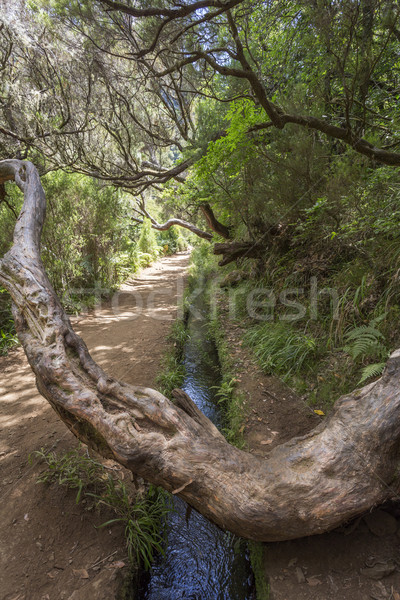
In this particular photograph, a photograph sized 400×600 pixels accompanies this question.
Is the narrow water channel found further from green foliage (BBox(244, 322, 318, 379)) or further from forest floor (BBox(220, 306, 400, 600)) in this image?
green foliage (BBox(244, 322, 318, 379))

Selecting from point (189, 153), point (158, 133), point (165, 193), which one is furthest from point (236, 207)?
point (158, 133)

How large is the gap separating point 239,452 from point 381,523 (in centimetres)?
104

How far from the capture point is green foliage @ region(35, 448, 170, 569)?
2.22 m

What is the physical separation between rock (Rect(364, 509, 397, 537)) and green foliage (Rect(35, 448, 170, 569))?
5.15ft

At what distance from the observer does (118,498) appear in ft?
7.77

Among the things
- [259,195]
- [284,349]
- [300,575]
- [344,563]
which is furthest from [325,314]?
[300,575]

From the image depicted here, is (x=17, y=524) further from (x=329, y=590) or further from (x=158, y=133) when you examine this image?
(x=158, y=133)

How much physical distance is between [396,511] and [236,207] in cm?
596

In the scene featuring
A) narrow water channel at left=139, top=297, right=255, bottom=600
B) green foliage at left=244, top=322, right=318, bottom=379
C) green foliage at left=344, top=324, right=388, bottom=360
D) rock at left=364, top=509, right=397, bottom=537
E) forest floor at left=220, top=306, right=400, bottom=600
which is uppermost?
green foliage at left=344, top=324, right=388, bottom=360

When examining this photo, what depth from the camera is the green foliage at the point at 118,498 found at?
7.29 feet

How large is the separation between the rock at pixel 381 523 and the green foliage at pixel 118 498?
157 centimetres

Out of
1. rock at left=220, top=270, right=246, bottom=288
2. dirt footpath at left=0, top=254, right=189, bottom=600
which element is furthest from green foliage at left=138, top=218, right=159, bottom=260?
dirt footpath at left=0, top=254, right=189, bottom=600

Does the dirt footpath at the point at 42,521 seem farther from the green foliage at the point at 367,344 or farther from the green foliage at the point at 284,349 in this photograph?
the green foliage at the point at 367,344

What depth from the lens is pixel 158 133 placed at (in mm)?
10086
